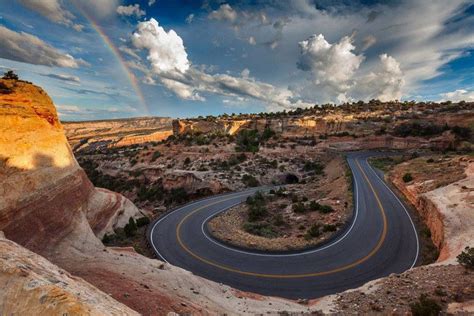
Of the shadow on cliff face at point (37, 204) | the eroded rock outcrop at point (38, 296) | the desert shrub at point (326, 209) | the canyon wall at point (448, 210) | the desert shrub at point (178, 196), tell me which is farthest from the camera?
the desert shrub at point (178, 196)

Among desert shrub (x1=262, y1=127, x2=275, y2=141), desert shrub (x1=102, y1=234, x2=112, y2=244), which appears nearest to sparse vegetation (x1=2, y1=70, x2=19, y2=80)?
desert shrub (x1=102, y1=234, x2=112, y2=244)

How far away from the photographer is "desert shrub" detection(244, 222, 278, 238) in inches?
1119

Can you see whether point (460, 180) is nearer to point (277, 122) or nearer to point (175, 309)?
point (175, 309)

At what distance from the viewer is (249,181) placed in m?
58.3

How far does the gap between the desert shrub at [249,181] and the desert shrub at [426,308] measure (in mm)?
46905

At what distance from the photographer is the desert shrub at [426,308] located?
10.5 metres

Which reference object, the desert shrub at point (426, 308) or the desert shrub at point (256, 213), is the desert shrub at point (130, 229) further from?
the desert shrub at point (426, 308)

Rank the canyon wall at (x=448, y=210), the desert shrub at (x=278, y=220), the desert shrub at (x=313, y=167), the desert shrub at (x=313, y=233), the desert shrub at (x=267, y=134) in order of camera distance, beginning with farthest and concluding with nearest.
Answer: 1. the desert shrub at (x=267, y=134)
2. the desert shrub at (x=313, y=167)
3. the desert shrub at (x=278, y=220)
4. the desert shrub at (x=313, y=233)
5. the canyon wall at (x=448, y=210)

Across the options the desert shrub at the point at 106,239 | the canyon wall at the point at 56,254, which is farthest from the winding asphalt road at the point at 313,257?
the desert shrub at the point at 106,239

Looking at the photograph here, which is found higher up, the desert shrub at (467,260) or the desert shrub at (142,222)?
the desert shrub at (467,260)

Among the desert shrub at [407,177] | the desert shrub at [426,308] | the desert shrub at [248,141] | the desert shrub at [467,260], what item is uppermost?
the desert shrub at [248,141]

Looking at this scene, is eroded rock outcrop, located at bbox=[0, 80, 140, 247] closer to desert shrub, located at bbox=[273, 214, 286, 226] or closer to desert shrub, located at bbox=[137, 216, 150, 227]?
desert shrub, located at bbox=[137, 216, 150, 227]

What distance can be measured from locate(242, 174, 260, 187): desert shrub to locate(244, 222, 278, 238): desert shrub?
A: 26.3m

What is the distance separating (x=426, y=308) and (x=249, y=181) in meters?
48.0
